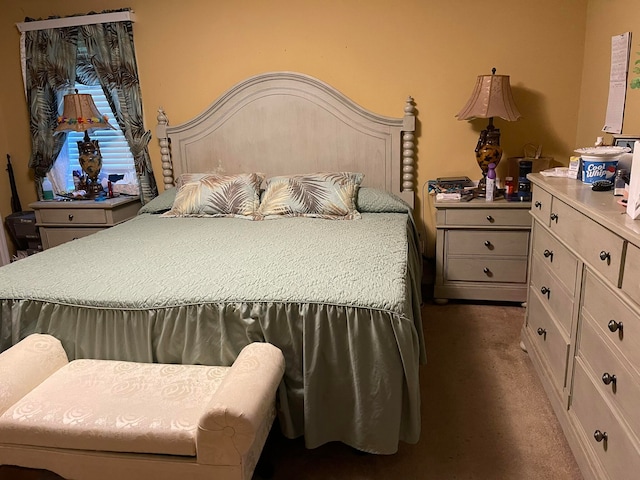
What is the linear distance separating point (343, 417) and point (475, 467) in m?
0.51

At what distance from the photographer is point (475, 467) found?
5.52 feet

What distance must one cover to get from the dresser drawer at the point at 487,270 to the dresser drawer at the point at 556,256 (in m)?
0.70

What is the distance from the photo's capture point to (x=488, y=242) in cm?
293

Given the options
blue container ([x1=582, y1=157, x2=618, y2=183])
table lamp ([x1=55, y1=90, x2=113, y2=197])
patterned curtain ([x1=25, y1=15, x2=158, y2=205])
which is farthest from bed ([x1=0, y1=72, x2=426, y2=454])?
patterned curtain ([x1=25, y1=15, x2=158, y2=205])

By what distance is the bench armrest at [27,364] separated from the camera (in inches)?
58.9

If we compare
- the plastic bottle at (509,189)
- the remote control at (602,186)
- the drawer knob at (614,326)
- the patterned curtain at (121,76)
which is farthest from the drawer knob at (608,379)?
the patterned curtain at (121,76)

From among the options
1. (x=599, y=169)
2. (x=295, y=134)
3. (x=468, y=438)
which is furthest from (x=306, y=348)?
(x=295, y=134)

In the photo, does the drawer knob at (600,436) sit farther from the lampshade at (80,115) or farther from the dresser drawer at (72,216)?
the lampshade at (80,115)

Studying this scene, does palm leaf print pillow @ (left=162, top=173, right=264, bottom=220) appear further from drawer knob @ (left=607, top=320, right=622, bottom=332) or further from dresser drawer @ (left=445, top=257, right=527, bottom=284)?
drawer knob @ (left=607, top=320, right=622, bottom=332)

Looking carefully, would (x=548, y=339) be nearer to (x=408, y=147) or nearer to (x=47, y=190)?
(x=408, y=147)

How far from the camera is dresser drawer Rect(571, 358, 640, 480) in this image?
1.26 meters

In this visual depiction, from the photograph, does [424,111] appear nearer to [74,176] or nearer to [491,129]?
[491,129]

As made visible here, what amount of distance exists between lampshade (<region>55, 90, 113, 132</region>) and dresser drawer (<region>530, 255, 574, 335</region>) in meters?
2.96

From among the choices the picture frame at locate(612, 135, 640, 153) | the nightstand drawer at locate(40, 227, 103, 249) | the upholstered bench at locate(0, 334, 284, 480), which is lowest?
the upholstered bench at locate(0, 334, 284, 480)
